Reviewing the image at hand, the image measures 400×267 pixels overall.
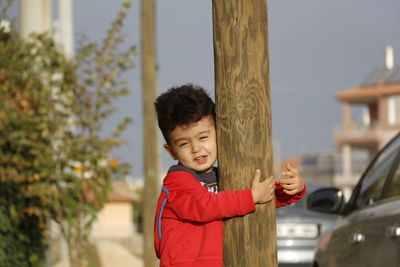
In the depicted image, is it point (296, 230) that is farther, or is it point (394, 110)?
point (394, 110)

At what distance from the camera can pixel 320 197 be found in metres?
6.04

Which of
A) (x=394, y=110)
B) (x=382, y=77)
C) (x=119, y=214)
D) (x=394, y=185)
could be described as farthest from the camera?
(x=119, y=214)

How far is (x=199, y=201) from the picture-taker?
3777mm

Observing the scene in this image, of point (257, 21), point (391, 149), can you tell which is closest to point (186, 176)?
point (257, 21)

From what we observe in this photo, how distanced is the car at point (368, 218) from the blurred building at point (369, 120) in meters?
52.6

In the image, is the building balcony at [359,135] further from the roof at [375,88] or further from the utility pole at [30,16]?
the utility pole at [30,16]

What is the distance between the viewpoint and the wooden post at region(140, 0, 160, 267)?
51.0 feet

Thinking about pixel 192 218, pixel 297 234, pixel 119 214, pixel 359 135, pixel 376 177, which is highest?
pixel 192 218

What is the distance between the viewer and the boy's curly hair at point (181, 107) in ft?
12.9

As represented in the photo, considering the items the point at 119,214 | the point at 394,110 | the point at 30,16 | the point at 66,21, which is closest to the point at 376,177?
the point at 30,16

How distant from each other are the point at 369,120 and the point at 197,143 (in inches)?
2444

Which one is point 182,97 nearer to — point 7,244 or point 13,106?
point 7,244

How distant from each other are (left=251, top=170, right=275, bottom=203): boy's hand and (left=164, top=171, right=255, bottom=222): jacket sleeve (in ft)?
0.08

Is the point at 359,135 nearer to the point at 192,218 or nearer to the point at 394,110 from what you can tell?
the point at 394,110
